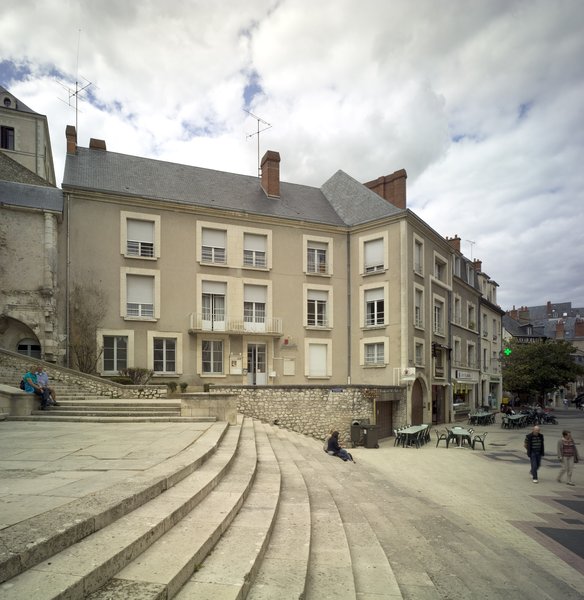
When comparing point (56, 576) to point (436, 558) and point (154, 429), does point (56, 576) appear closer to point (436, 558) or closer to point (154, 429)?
point (436, 558)

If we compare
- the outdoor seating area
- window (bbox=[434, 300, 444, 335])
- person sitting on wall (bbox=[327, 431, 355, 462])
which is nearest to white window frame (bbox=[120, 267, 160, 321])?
person sitting on wall (bbox=[327, 431, 355, 462])

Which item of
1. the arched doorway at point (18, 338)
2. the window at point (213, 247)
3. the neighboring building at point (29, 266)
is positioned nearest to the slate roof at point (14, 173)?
the neighboring building at point (29, 266)

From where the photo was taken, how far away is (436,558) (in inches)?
194

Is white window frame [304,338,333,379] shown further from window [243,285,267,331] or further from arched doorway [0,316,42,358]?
arched doorway [0,316,42,358]

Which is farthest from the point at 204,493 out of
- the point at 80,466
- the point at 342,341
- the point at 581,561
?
the point at 342,341

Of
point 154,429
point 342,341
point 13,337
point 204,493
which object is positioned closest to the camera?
point 204,493

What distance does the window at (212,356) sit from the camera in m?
21.0

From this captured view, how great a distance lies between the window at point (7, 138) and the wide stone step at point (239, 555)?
31.8 metres

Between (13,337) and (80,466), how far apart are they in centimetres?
1466

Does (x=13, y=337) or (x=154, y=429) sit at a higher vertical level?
(x=13, y=337)

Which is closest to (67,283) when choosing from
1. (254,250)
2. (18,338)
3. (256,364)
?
(18,338)

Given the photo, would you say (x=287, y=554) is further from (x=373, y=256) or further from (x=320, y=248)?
(x=320, y=248)

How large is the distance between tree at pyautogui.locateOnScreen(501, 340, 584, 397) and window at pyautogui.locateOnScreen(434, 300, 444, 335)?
12.5 meters

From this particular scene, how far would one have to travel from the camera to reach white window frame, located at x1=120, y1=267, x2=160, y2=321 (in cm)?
1965
